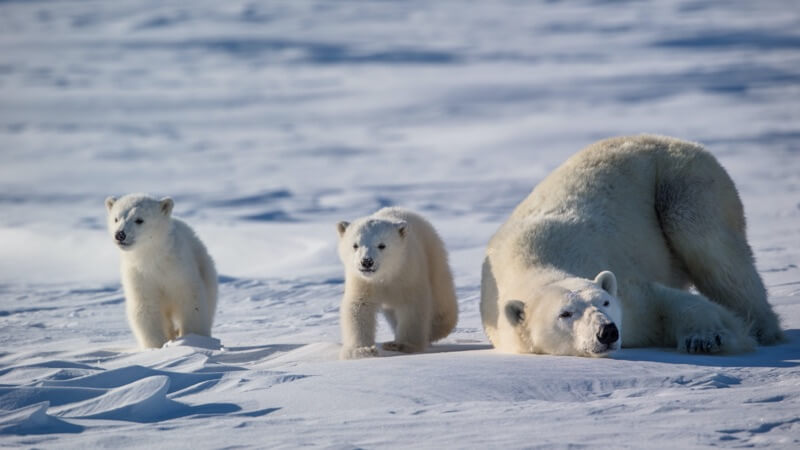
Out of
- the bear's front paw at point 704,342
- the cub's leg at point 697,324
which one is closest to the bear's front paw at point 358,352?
the cub's leg at point 697,324

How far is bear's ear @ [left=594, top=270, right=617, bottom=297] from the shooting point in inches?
204

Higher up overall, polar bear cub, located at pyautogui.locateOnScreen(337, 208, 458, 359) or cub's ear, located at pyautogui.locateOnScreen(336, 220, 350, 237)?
cub's ear, located at pyautogui.locateOnScreen(336, 220, 350, 237)

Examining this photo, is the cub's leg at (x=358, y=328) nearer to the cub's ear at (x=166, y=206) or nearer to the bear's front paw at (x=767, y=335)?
the cub's ear at (x=166, y=206)

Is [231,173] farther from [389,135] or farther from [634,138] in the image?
[634,138]

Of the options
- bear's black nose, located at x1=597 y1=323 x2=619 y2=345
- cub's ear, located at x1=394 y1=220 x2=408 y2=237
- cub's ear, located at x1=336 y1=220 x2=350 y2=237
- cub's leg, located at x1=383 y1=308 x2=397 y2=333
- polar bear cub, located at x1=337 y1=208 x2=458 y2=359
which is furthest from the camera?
cub's leg, located at x1=383 y1=308 x2=397 y2=333

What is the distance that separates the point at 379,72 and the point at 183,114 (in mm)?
5677

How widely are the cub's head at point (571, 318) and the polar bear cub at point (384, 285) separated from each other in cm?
101

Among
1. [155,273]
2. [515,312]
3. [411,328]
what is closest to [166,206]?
[155,273]

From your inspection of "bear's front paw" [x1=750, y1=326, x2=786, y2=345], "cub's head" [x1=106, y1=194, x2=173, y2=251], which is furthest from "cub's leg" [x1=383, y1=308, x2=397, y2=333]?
"bear's front paw" [x1=750, y1=326, x2=786, y2=345]

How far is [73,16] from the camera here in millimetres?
36406

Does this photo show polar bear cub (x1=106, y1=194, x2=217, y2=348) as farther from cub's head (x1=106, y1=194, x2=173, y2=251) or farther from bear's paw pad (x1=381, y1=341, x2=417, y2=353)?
bear's paw pad (x1=381, y1=341, x2=417, y2=353)

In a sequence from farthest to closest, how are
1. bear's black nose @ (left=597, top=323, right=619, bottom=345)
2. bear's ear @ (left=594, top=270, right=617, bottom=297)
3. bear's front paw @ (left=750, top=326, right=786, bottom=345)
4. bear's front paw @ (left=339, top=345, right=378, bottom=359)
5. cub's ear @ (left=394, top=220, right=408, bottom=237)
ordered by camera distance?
cub's ear @ (left=394, top=220, right=408, bottom=237)
bear's front paw @ (left=339, top=345, right=378, bottom=359)
bear's front paw @ (left=750, top=326, right=786, bottom=345)
bear's ear @ (left=594, top=270, right=617, bottom=297)
bear's black nose @ (left=597, top=323, right=619, bottom=345)

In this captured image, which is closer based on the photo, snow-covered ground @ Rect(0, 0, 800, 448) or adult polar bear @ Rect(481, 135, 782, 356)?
snow-covered ground @ Rect(0, 0, 800, 448)

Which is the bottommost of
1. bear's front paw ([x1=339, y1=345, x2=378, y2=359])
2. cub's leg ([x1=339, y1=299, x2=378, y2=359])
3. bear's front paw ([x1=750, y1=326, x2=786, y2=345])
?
bear's front paw ([x1=750, y1=326, x2=786, y2=345])
